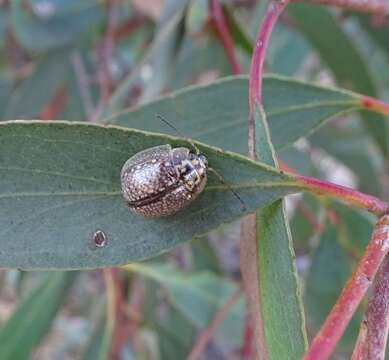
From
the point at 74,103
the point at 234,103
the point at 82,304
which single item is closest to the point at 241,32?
the point at 234,103

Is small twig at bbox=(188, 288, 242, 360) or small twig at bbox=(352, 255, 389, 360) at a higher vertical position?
small twig at bbox=(352, 255, 389, 360)

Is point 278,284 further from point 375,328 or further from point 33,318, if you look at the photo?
point 33,318

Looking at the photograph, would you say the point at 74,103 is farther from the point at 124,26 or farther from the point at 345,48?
the point at 345,48

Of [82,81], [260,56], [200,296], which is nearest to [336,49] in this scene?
[200,296]

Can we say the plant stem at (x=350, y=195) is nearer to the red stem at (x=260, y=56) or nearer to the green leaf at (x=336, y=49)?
the red stem at (x=260, y=56)

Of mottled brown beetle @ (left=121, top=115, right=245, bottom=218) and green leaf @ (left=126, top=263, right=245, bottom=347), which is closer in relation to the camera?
mottled brown beetle @ (left=121, top=115, right=245, bottom=218)

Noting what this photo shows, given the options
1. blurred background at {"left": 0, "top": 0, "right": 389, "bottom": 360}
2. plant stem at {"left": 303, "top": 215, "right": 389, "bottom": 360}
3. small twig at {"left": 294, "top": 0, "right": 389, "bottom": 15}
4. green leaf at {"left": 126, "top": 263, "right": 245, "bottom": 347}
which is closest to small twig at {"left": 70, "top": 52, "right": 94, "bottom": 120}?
blurred background at {"left": 0, "top": 0, "right": 389, "bottom": 360}

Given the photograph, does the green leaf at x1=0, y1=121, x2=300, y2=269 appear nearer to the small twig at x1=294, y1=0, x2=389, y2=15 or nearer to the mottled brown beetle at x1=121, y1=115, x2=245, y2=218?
the mottled brown beetle at x1=121, y1=115, x2=245, y2=218
